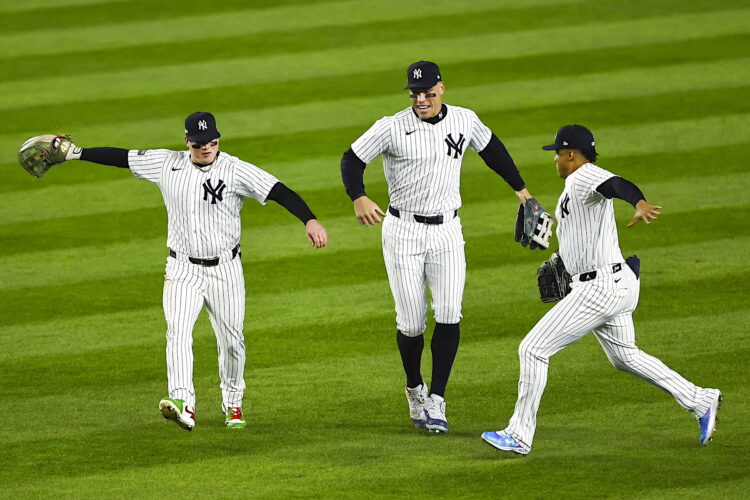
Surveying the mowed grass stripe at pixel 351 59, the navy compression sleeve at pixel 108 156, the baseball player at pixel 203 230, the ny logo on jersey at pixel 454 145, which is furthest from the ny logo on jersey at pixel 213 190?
the mowed grass stripe at pixel 351 59

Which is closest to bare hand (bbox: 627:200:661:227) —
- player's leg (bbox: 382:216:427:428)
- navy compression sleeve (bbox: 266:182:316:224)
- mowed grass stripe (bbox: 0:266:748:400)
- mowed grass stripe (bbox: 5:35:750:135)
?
player's leg (bbox: 382:216:427:428)

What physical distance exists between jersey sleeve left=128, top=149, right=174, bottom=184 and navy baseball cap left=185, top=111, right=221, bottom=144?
27 centimetres

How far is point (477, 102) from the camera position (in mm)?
12727

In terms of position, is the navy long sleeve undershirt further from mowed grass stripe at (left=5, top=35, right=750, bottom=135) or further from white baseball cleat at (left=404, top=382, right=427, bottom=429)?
mowed grass stripe at (left=5, top=35, right=750, bottom=135)

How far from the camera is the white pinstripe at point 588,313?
6.18 m

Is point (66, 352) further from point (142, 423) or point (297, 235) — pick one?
point (297, 235)

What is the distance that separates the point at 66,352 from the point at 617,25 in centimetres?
910

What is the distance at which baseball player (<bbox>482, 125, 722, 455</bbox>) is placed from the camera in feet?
20.3

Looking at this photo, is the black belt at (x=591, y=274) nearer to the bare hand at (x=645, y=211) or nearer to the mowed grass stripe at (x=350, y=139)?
the bare hand at (x=645, y=211)

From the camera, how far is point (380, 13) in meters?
15.3

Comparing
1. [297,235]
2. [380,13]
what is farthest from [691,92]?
[297,235]

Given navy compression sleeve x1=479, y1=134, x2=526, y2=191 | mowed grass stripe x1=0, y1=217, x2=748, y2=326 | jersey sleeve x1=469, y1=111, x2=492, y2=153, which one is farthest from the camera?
mowed grass stripe x1=0, y1=217, x2=748, y2=326

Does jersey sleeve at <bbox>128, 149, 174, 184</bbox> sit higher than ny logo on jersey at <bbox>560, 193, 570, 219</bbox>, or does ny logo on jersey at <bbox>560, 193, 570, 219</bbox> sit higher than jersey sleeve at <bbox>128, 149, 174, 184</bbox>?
jersey sleeve at <bbox>128, 149, 174, 184</bbox>

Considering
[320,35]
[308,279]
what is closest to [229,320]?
[308,279]
